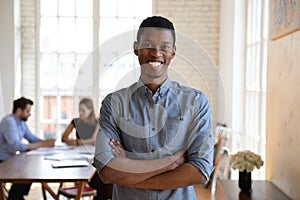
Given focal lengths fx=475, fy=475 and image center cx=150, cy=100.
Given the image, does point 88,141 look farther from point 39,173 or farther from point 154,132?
point 39,173

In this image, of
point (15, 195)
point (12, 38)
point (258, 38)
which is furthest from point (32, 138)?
point (258, 38)

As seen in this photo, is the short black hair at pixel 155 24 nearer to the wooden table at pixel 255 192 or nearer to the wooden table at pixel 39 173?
the wooden table at pixel 255 192

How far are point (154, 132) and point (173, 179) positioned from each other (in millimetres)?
211

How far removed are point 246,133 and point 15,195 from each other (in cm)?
266

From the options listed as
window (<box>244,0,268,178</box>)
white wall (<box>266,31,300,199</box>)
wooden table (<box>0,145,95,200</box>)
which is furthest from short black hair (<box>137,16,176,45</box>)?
window (<box>244,0,268,178</box>)

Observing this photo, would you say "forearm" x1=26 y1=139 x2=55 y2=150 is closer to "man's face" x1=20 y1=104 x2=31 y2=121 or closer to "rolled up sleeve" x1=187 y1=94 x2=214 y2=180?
"man's face" x1=20 y1=104 x2=31 y2=121

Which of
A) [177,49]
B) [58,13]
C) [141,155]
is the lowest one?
[141,155]

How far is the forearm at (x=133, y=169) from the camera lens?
173 centimetres

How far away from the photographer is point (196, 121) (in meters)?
1.74

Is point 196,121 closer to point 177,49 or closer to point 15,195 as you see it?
point 177,49

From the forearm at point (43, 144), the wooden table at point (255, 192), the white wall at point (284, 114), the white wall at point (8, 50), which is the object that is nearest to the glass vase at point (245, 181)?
the wooden table at point (255, 192)

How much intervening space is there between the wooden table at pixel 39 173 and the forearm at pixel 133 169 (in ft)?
6.81

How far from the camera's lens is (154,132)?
1.70 meters

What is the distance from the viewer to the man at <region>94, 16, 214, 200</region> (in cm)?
170
